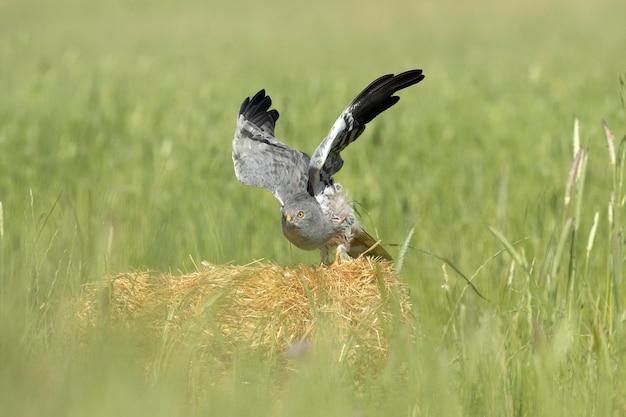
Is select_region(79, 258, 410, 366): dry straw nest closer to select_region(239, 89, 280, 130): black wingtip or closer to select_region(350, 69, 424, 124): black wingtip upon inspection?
select_region(350, 69, 424, 124): black wingtip

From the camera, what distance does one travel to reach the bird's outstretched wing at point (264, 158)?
4.98 metres

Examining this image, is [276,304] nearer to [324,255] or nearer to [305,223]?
[305,223]

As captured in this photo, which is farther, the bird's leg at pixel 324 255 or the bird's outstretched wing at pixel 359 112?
the bird's leg at pixel 324 255

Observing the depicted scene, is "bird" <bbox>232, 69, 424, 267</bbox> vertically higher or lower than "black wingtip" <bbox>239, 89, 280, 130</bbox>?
lower

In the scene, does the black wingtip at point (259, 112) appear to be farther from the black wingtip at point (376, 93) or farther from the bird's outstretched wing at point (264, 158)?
the black wingtip at point (376, 93)

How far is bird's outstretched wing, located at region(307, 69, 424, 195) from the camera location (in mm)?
4391

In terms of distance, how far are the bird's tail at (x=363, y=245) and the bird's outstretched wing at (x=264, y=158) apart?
43 centimetres

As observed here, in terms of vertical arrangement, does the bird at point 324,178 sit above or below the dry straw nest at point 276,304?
above

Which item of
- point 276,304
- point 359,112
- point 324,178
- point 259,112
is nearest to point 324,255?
point 324,178

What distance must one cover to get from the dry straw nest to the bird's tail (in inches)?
22.9

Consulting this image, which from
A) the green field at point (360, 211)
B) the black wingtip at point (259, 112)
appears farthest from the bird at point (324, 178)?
the black wingtip at point (259, 112)

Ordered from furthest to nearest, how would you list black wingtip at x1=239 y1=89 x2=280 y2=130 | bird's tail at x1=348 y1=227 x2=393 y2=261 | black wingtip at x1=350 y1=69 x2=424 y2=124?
1. black wingtip at x1=239 y1=89 x2=280 y2=130
2. bird's tail at x1=348 y1=227 x2=393 y2=261
3. black wingtip at x1=350 y1=69 x2=424 y2=124

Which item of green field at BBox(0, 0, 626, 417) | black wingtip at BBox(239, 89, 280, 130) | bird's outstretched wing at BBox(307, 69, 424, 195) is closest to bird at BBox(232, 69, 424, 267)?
bird's outstretched wing at BBox(307, 69, 424, 195)

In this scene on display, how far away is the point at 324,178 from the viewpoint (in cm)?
487
